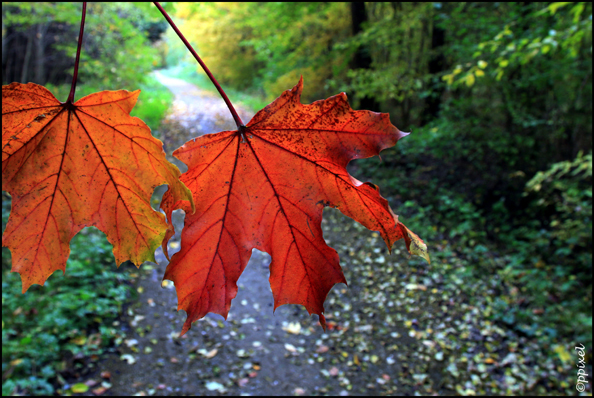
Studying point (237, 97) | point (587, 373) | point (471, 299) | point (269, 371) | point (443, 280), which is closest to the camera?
point (587, 373)

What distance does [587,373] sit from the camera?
3.61 meters

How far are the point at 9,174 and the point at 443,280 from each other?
5.38 m

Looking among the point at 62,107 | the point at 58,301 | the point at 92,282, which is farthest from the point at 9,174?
the point at 92,282

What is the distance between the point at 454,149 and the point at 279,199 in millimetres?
6981

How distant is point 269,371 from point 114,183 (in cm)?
385

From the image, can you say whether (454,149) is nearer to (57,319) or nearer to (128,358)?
(128,358)

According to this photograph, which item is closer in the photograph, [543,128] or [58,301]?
[58,301]

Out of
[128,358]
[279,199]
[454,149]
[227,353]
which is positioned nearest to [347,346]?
[227,353]

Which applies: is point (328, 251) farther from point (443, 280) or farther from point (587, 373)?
point (443, 280)

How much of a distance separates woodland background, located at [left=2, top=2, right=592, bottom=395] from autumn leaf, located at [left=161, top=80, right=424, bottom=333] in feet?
9.51

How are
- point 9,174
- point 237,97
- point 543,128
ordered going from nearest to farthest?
point 9,174 < point 543,128 < point 237,97

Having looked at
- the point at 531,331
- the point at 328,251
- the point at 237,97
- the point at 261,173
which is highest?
the point at 237,97

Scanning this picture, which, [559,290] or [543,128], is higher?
[543,128]

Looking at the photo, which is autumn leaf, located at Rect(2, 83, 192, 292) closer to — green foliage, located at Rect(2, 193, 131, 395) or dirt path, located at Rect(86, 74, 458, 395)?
green foliage, located at Rect(2, 193, 131, 395)
